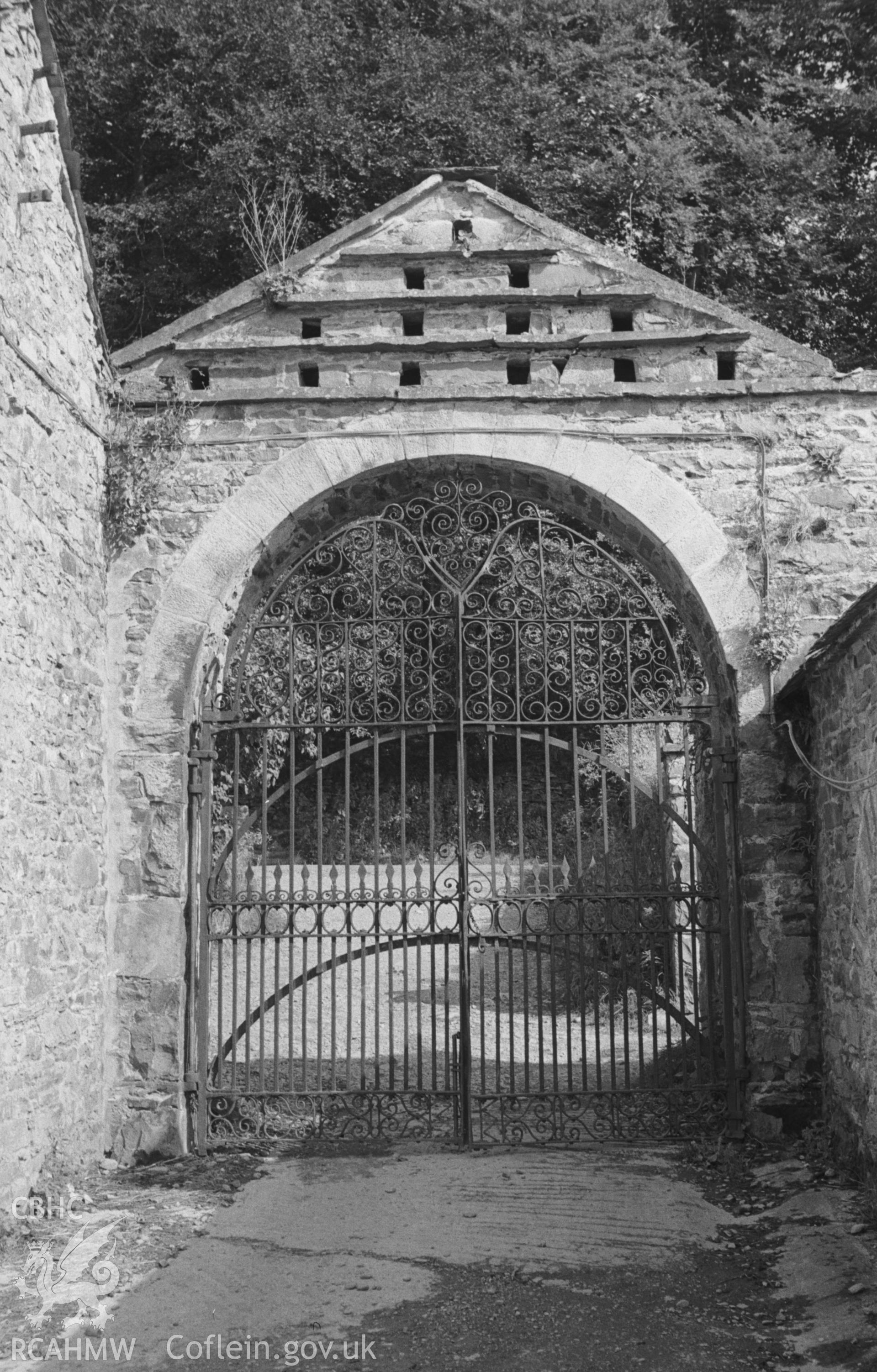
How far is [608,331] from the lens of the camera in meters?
6.96

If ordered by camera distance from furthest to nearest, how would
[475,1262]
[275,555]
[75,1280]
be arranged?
[275,555], [475,1262], [75,1280]

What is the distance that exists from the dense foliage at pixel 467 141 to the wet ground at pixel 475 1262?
431 inches

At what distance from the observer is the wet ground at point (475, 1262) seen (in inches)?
158

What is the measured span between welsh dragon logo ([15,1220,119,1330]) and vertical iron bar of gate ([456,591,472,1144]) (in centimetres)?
200

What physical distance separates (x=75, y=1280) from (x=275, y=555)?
3.88 meters

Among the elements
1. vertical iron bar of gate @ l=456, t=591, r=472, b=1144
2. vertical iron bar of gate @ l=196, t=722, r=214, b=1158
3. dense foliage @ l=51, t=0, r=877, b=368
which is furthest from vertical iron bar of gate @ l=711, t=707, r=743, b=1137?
dense foliage @ l=51, t=0, r=877, b=368

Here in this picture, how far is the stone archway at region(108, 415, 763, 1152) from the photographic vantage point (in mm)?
6344

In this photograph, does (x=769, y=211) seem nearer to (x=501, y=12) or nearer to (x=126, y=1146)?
(x=501, y=12)

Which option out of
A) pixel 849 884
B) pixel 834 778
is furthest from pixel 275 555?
pixel 849 884

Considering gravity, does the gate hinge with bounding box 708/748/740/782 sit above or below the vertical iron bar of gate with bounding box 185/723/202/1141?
above

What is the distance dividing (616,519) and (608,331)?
1.09m

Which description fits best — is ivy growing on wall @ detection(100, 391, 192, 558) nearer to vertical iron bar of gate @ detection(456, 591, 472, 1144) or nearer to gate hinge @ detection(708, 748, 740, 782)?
vertical iron bar of gate @ detection(456, 591, 472, 1144)

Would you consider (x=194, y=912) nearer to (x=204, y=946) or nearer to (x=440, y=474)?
(x=204, y=946)

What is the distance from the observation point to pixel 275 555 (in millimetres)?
7012
